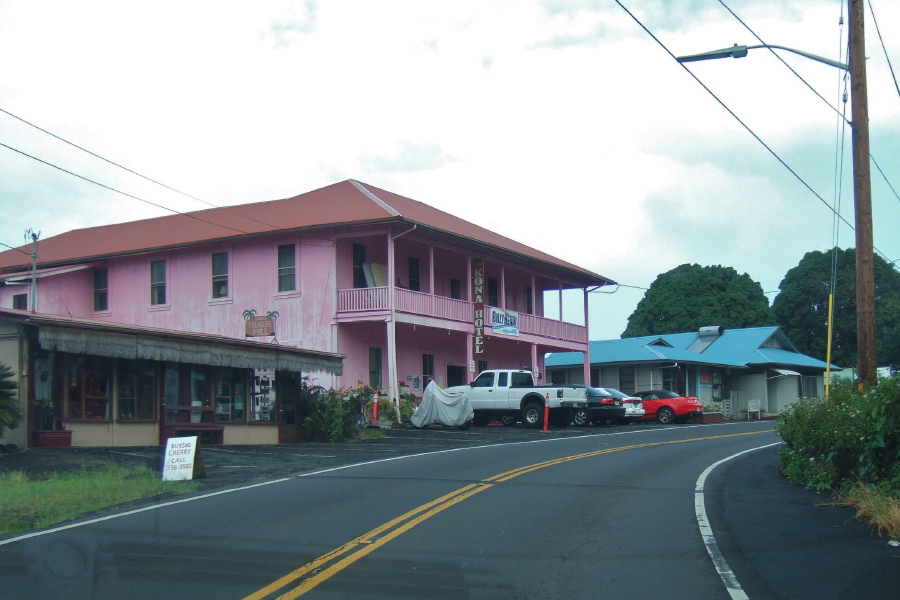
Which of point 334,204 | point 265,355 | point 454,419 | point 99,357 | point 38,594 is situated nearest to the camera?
point 38,594

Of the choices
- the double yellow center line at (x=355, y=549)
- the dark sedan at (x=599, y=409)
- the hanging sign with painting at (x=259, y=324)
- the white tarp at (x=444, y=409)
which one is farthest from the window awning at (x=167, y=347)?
the dark sedan at (x=599, y=409)

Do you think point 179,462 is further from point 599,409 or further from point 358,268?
point 599,409

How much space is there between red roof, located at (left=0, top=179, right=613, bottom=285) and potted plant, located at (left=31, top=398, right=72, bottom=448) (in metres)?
13.3

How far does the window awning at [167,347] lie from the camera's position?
18188mm

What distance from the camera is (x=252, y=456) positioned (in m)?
19.2

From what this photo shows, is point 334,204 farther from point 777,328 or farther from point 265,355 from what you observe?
point 777,328

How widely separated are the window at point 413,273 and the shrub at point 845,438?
2142 cm

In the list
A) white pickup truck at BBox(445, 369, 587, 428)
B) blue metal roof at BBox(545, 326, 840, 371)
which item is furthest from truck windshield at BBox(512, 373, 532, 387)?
blue metal roof at BBox(545, 326, 840, 371)

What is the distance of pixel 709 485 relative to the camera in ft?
47.0

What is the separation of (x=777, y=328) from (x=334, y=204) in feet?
98.7

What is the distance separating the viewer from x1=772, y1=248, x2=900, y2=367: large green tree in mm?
60656

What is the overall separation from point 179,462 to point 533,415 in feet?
Answer: 54.2

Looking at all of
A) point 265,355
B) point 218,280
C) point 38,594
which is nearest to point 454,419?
point 265,355

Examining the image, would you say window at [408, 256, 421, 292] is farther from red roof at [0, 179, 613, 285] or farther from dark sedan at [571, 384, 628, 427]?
dark sedan at [571, 384, 628, 427]
